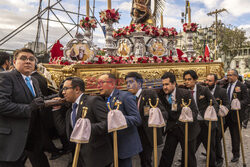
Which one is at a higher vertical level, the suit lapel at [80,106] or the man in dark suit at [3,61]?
the man in dark suit at [3,61]

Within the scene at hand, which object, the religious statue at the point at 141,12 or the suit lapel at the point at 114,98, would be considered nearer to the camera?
the suit lapel at the point at 114,98

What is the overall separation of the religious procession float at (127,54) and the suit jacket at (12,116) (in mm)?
1945

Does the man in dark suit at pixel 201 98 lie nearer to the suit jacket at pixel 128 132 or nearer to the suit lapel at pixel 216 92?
the suit lapel at pixel 216 92

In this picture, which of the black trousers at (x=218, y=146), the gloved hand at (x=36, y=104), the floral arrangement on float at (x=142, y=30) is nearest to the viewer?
the gloved hand at (x=36, y=104)

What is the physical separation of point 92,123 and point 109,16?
155 inches

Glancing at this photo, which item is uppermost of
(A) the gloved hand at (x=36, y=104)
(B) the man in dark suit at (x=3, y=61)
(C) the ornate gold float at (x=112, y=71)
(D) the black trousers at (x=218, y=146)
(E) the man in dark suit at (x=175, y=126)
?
(B) the man in dark suit at (x=3, y=61)

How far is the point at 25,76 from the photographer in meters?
2.73

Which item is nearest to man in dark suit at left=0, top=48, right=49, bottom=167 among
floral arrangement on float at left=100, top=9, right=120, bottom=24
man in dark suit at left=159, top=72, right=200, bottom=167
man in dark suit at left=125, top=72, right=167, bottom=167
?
man in dark suit at left=125, top=72, right=167, bottom=167

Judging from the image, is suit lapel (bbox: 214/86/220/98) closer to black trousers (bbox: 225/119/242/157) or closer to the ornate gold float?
black trousers (bbox: 225/119/242/157)

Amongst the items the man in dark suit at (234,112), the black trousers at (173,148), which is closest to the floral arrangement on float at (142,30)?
the man in dark suit at (234,112)

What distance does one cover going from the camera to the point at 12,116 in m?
2.40

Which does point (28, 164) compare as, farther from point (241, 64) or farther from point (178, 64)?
point (241, 64)

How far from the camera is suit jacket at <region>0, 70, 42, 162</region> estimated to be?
2.35 meters

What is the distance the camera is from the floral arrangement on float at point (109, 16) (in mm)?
5543
